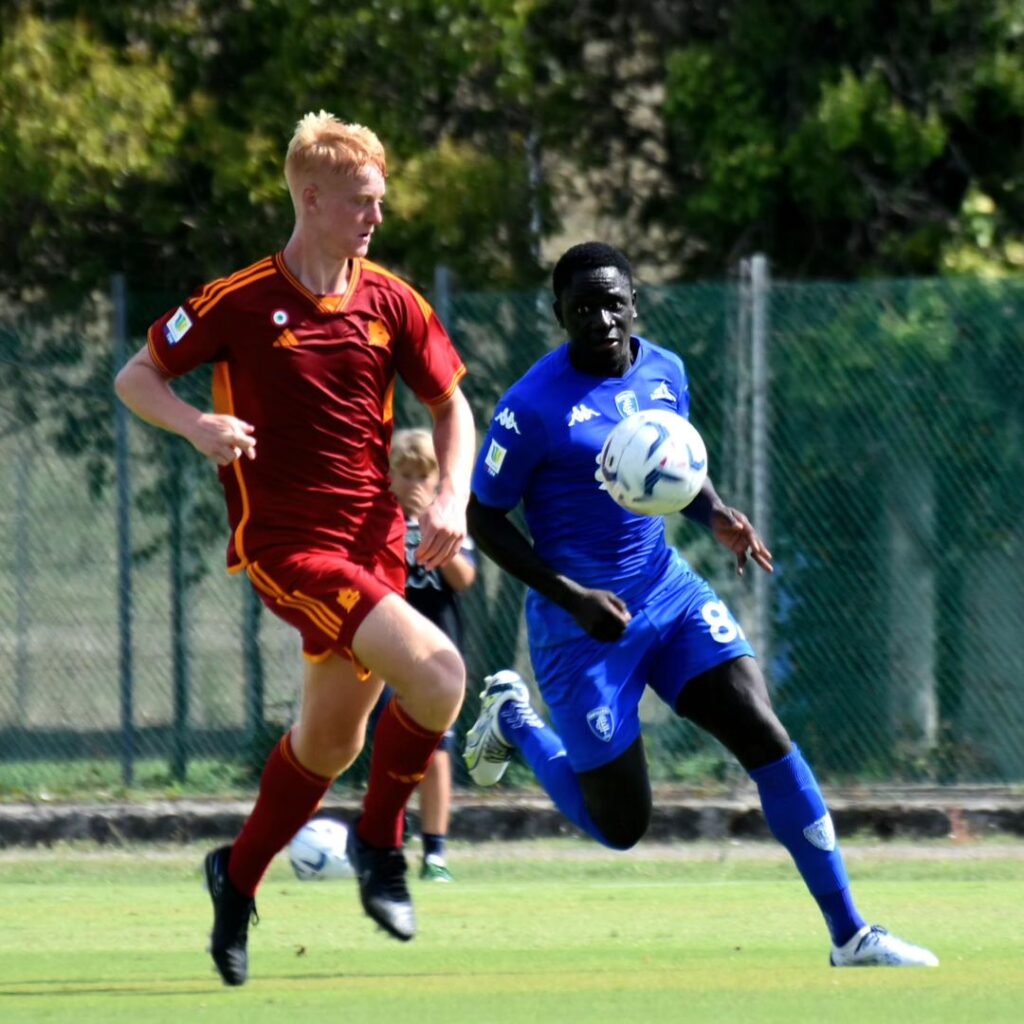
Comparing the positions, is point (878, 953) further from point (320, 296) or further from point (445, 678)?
point (320, 296)

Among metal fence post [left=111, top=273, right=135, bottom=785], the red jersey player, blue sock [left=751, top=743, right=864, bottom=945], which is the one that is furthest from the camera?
metal fence post [left=111, top=273, right=135, bottom=785]

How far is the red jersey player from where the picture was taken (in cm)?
619

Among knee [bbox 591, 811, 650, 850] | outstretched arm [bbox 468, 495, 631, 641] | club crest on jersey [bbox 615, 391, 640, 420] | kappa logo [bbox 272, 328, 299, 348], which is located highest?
kappa logo [bbox 272, 328, 299, 348]

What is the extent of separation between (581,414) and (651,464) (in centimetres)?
42

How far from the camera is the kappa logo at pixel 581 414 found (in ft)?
22.9

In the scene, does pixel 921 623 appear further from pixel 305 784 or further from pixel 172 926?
pixel 305 784

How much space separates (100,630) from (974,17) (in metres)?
5.93

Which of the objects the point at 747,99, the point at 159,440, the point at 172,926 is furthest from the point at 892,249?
the point at 172,926

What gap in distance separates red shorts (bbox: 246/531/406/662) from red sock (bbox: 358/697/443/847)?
0.96ft

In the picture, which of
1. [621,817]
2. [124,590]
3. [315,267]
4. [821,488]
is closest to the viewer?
[315,267]

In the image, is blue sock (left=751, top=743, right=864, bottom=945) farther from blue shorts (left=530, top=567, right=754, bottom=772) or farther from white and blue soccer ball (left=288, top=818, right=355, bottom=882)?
white and blue soccer ball (left=288, top=818, right=355, bottom=882)

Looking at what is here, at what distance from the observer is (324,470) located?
6.27m

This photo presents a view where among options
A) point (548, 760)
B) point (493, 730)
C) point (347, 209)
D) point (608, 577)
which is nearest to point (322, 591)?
point (347, 209)

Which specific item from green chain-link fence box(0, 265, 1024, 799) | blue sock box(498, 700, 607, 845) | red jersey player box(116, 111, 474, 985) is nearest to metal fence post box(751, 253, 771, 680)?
green chain-link fence box(0, 265, 1024, 799)
